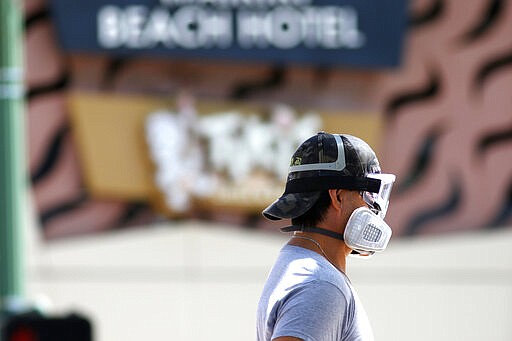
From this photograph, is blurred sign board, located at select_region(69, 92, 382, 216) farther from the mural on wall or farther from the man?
the man

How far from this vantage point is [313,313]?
2996 millimetres

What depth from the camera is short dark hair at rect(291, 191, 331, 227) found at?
3232 mm

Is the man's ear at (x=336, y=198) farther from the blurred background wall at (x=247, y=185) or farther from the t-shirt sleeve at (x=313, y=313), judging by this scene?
the blurred background wall at (x=247, y=185)

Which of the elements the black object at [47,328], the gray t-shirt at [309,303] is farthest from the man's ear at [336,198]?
the black object at [47,328]

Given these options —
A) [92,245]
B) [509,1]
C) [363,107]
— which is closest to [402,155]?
[363,107]

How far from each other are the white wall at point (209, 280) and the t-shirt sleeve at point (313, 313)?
7.21 m

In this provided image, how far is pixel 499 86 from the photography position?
10742 millimetres

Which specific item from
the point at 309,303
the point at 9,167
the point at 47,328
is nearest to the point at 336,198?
the point at 309,303

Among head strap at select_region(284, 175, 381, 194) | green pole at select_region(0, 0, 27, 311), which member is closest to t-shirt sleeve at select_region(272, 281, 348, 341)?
head strap at select_region(284, 175, 381, 194)

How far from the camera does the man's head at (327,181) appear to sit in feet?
10.6

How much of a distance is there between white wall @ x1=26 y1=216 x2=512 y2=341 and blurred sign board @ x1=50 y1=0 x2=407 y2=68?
1623 mm

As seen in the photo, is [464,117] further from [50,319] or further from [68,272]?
[50,319]

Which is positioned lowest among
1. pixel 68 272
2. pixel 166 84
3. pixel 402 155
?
pixel 68 272

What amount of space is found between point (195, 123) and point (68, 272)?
1752mm
